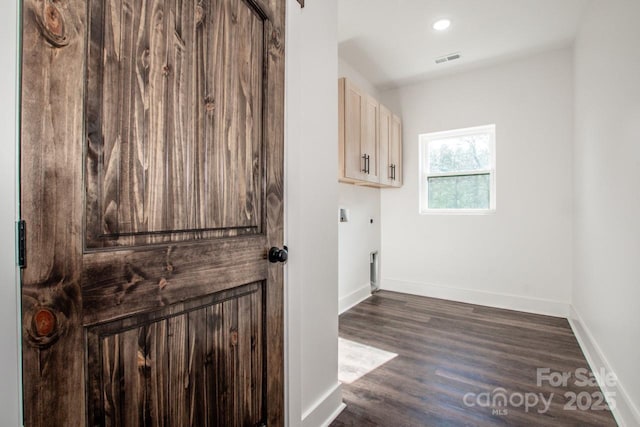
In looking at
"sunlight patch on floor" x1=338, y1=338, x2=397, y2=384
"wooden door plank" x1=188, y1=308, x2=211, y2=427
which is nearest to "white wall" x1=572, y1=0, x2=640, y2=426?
"sunlight patch on floor" x1=338, y1=338, x2=397, y2=384

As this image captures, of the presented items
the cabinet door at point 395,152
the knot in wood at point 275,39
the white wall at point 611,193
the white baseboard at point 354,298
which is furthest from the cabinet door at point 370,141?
the knot in wood at point 275,39

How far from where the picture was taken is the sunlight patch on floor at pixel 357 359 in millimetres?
2068

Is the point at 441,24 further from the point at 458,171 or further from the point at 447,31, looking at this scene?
the point at 458,171

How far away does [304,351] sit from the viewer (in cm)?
146

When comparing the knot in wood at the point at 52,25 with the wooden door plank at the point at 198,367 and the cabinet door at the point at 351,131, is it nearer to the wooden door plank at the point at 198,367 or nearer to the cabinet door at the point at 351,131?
the wooden door plank at the point at 198,367

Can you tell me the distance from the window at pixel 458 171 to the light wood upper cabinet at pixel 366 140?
1.26 feet

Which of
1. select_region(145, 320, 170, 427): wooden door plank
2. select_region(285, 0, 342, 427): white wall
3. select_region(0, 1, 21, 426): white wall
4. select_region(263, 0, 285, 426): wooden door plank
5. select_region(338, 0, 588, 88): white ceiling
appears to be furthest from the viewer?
select_region(338, 0, 588, 88): white ceiling

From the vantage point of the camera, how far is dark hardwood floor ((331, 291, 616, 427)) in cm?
165

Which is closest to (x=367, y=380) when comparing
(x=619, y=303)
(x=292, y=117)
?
(x=619, y=303)

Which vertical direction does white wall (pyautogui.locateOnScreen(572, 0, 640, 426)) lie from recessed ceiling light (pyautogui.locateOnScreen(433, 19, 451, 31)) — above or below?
below

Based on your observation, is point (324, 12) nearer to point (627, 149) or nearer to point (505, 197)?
point (627, 149)

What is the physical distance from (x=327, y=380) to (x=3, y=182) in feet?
5.16

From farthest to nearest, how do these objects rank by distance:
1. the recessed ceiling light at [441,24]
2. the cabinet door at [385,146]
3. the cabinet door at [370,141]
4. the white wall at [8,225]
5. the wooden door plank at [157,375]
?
the cabinet door at [385,146] → the cabinet door at [370,141] → the recessed ceiling light at [441,24] → the wooden door plank at [157,375] → the white wall at [8,225]

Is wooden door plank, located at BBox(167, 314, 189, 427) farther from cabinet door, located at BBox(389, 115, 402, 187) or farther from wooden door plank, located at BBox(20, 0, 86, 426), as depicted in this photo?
cabinet door, located at BBox(389, 115, 402, 187)
